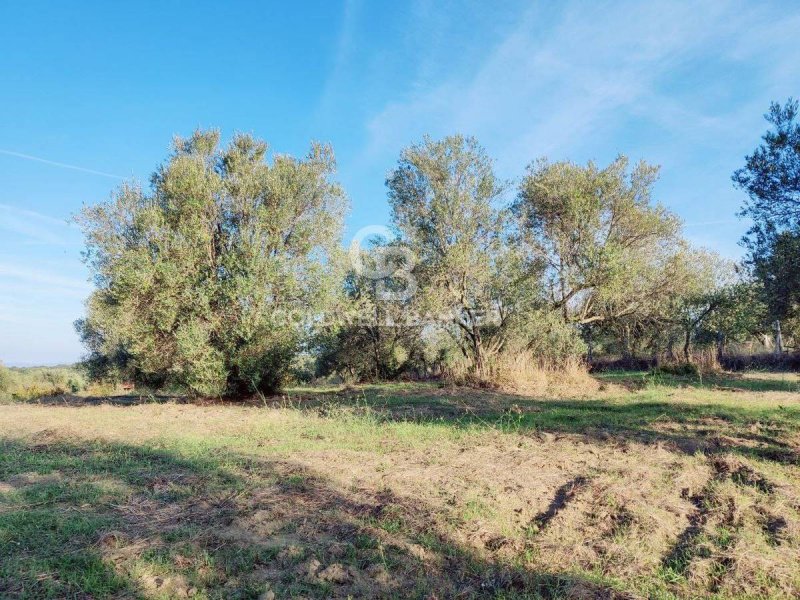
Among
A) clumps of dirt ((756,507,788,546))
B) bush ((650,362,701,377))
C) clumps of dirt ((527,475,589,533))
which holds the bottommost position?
clumps of dirt ((756,507,788,546))

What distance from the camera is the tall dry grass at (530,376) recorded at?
15.0 metres

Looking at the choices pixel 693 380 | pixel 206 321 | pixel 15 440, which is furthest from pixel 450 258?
pixel 15 440

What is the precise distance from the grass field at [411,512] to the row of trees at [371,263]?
5435 millimetres

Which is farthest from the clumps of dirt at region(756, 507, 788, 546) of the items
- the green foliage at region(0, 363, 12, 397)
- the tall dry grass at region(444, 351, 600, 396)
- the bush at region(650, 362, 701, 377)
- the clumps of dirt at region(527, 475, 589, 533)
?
the green foliage at region(0, 363, 12, 397)

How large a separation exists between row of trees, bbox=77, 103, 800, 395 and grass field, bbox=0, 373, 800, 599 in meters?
5.43

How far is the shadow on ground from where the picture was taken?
11.4ft

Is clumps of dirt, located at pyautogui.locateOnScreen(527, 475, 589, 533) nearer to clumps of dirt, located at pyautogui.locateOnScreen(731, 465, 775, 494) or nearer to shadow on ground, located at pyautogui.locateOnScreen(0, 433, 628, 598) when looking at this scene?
shadow on ground, located at pyautogui.locateOnScreen(0, 433, 628, 598)

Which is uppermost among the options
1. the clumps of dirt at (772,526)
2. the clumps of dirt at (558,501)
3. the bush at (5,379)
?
the bush at (5,379)

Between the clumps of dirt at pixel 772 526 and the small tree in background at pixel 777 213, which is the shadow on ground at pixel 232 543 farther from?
the small tree in background at pixel 777 213

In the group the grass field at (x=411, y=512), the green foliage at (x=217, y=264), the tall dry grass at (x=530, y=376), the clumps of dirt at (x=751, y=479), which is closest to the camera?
the grass field at (x=411, y=512)

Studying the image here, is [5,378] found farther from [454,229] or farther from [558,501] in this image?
[558,501]

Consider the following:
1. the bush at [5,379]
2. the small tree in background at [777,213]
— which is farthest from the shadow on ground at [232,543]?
the bush at [5,379]

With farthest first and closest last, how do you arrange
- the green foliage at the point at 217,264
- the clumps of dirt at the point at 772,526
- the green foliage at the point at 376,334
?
the green foliage at the point at 376,334 < the green foliage at the point at 217,264 < the clumps of dirt at the point at 772,526

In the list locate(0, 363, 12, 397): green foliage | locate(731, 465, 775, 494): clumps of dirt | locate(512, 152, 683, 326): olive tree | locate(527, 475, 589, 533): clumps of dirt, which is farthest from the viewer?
locate(0, 363, 12, 397): green foliage
